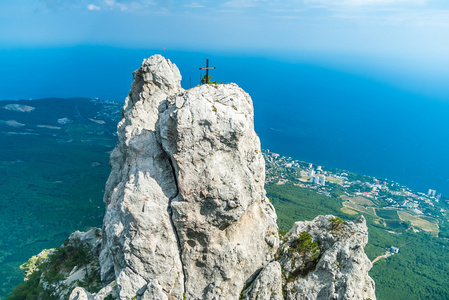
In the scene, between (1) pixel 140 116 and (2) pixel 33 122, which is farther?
(2) pixel 33 122

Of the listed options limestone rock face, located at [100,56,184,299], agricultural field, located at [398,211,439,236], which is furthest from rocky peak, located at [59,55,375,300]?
agricultural field, located at [398,211,439,236]

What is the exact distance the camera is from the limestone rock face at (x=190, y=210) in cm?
1683

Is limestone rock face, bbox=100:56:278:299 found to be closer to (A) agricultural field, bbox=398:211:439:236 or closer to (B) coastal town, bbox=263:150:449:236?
(B) coastal town, bbox=263:150:449:236

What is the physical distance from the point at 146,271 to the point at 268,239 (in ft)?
28.9

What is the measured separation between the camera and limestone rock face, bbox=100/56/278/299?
16.8 m

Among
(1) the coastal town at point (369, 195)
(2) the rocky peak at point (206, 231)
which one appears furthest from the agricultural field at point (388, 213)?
(2) the rocky peak at point (206, 231)

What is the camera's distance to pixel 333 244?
19.5 meters

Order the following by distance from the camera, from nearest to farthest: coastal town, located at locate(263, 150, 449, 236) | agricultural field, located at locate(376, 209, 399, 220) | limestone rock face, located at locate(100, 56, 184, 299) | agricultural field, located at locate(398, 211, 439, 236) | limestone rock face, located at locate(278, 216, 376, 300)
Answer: limestone rock face, located at locate(100, 56, 184, 299) < limestone rock face, located at locate(278, 216, 376, 300) < agricultural field, located at locate(398, 211, 439, 236) < agricultural field, located at locate(376, 209, 399, 220) < coastal town, located at locate(263, 150, 449, 236)

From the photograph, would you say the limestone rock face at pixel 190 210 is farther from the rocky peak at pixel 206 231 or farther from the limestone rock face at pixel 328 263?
the limestone rock face at pixel 328 263

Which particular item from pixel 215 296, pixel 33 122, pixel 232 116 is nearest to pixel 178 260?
pixel 215 296

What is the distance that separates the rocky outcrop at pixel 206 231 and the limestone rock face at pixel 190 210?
0.21 feet

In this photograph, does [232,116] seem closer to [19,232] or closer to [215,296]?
[215,296]

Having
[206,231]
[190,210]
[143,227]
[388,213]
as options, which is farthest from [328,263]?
[388,213]

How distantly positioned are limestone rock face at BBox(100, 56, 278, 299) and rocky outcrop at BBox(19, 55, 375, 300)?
6cm
